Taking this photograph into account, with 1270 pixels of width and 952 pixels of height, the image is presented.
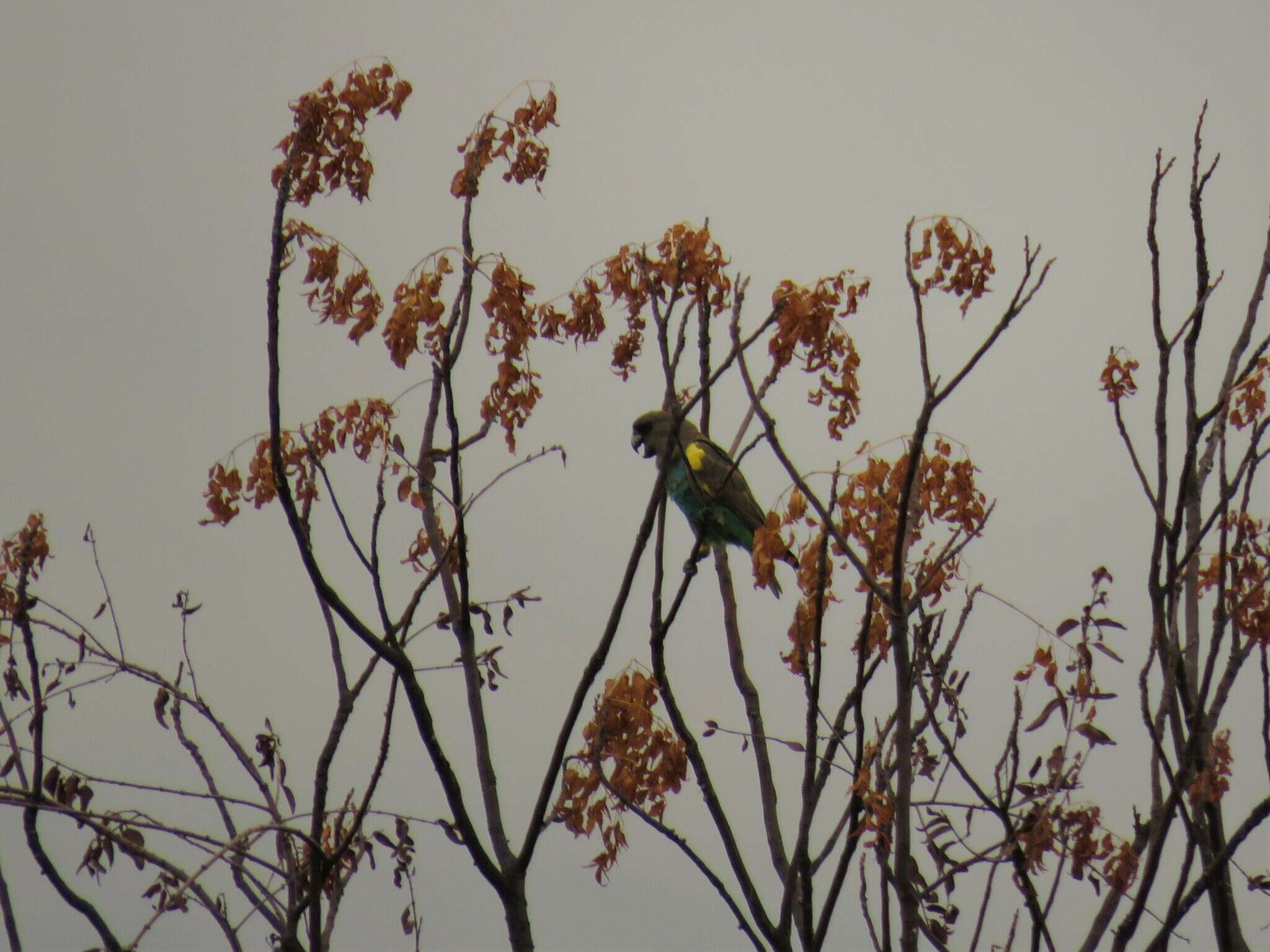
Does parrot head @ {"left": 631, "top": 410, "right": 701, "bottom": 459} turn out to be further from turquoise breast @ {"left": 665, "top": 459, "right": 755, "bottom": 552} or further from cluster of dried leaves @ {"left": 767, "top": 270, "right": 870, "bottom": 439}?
cluster of dried leaves @ {"left": 767, "top": 270, "right": 870, "bottom": 439}

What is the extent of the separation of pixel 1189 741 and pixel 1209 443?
90cm

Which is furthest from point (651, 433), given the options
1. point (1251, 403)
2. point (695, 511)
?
point (1251, 403)

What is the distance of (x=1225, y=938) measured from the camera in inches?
Answer: 111

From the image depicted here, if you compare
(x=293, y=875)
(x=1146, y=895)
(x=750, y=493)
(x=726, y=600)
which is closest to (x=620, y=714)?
(x=726, y=600)

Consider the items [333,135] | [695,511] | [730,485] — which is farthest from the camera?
[695,511]

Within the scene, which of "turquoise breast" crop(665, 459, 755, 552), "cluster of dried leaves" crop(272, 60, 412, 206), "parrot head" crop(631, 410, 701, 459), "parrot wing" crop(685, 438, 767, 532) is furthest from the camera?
"parrot head" crop(631, 410, 701, 459)

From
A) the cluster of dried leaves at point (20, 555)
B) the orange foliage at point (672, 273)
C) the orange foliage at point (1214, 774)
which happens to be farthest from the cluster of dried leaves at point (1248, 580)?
the cluster of dried leaves at point (20, 555)

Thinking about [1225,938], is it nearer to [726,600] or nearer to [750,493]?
[726,600]

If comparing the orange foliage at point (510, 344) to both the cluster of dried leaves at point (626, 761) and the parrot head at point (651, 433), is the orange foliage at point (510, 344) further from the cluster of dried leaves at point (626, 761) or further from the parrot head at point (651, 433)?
the parrot head at point (651, 433)

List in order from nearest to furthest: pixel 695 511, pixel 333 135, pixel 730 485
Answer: pixel 333 135, pixel 730 485, pixel 695 511

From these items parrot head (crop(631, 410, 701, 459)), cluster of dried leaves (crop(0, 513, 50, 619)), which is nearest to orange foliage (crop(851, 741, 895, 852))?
cluster of dried leaves (crop(0, 513, 50, 619))

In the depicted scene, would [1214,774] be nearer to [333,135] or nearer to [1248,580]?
[1248,580]

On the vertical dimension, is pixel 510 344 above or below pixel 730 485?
below

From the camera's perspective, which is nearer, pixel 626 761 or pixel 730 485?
pixel 626 761
